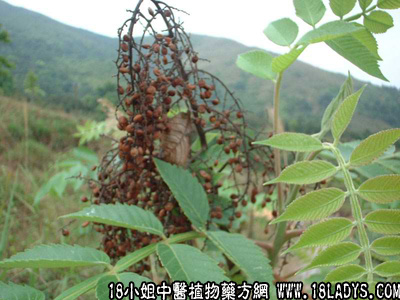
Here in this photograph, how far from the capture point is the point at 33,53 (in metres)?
2.85

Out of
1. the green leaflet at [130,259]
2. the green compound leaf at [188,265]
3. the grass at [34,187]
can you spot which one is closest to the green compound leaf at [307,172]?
the green compound leaf at [188,265]

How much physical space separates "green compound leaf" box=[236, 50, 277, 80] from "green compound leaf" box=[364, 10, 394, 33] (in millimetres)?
195

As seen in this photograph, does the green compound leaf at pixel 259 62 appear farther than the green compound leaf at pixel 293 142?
Yes

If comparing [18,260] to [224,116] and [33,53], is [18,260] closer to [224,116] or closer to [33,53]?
[224,116]

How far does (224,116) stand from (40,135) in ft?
13.6

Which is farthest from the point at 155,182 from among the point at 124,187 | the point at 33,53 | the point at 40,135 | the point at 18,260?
the point at 40,135

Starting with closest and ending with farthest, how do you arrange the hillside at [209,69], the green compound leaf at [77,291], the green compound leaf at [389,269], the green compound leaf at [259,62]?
the green compound leaf at [389,269], the green compound leaf at [77,291], the green compound leaf at [259,62], the hillside at [209,69]

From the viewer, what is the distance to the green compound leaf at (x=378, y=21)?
22.6 inches

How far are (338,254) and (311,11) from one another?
0.36 meters

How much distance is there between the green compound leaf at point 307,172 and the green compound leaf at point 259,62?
33cm

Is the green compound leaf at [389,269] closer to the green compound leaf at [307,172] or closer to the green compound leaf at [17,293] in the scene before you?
the green compound leaf at [307,172]

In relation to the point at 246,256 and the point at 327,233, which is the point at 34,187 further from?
the point at 327,233

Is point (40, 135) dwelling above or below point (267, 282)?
below

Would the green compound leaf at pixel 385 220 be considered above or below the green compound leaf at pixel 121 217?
above
